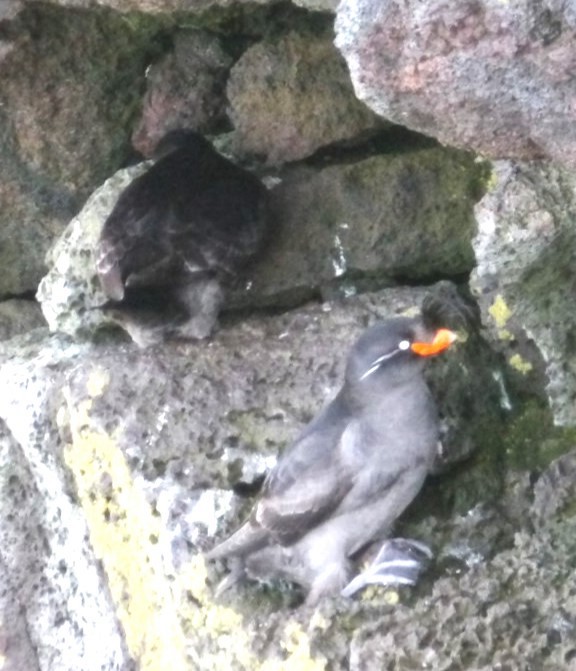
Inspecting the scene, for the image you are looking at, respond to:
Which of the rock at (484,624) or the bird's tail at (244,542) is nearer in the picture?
the rock at (484,624)

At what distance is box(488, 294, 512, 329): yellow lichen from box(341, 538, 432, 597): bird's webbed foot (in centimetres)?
69

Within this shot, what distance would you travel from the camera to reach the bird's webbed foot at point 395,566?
3.54 meters

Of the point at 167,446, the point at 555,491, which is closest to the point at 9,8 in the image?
the point at 167,446

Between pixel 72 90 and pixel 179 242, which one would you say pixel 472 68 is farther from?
pixel 72 90

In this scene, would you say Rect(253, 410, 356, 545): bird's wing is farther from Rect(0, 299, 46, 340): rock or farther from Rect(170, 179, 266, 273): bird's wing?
Rect(0, 299, 46, 340): rock

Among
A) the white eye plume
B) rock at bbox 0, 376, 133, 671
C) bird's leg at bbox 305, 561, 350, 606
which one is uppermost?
the white eye plume

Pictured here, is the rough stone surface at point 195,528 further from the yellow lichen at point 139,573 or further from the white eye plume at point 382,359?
the white eye plume at point 382,359

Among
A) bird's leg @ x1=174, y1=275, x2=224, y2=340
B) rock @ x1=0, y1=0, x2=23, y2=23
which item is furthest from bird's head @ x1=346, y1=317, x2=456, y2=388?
rock @ x1=0, y1=0, x2=23, y2=23

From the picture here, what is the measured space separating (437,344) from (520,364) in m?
0.52

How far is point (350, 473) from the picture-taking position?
3.65m

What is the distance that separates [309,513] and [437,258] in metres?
1.09

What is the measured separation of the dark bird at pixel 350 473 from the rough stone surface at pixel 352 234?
695 mm

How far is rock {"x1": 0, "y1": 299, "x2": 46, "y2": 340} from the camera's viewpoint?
5078 millimetres

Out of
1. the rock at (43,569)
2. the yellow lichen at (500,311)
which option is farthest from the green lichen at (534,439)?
the rock at (43,569)
